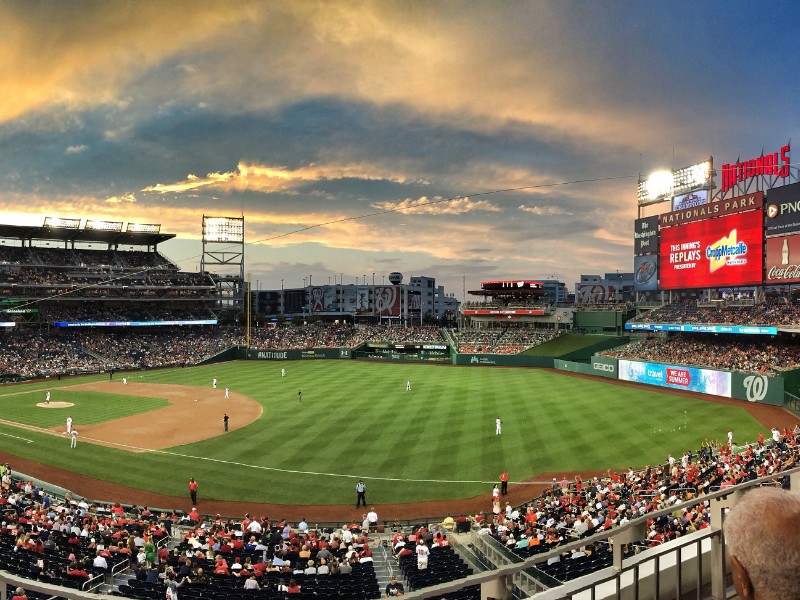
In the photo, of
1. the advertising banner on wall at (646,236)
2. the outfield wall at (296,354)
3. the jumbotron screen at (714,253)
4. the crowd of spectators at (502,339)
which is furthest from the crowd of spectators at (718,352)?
the outfield wall at (296,354)

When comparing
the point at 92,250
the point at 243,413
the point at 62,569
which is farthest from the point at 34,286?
the point at 62,569

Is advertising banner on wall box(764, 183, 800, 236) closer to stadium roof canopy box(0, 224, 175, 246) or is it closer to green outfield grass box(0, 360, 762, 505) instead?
green outfield grass box(0, 360, 762, 505)

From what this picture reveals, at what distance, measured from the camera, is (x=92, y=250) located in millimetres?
80812

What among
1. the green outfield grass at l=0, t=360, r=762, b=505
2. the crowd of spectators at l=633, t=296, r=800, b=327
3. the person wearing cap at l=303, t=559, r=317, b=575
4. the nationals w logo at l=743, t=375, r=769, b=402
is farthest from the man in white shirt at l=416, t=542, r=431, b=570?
the crowd of spectators at l=633, t=296, r=800, b=327

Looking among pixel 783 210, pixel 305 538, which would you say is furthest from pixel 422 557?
pixel 783 210

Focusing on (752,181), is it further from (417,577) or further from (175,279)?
(175,279)

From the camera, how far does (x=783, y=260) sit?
4066 cm

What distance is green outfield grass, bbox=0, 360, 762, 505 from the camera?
2375 cm

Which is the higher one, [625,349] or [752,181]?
[752,181]

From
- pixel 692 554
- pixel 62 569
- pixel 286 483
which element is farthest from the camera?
pixel 286 483

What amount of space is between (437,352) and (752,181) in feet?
127

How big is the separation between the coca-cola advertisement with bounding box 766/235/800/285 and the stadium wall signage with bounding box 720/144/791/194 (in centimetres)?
582

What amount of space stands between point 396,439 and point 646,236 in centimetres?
4173

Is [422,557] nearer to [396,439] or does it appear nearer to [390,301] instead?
[396,439]
